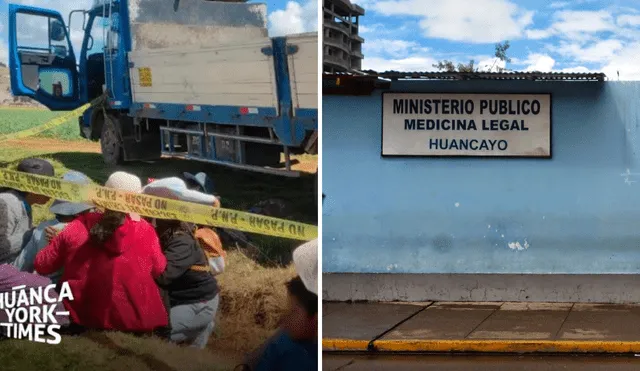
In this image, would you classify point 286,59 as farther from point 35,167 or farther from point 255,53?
point 35,167

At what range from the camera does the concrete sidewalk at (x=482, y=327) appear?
27.8 feet

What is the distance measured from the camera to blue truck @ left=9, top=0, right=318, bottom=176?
316 centimetres

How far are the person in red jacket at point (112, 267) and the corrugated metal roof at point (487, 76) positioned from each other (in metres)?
6.83

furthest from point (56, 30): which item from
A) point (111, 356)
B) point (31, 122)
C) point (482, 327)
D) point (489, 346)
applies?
point (482, 327)

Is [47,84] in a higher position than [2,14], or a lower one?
lower

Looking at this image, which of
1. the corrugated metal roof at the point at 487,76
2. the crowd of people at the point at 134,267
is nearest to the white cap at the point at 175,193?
the crowd of people at the point at 134,267

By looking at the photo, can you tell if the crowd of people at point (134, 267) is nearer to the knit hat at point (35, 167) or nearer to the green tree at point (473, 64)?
the knit hat at point (35, 167)

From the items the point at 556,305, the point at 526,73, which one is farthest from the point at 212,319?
the point at 556,305

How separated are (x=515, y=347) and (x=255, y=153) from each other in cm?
584

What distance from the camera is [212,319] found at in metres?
3.23

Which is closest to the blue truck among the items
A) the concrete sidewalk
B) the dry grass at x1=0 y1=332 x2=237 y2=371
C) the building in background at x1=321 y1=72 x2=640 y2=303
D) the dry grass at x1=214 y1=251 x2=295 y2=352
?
the dry grass at x1=214 y1=251 x2=295 y2=352

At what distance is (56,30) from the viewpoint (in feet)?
10.8

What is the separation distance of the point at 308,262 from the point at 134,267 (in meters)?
0.66

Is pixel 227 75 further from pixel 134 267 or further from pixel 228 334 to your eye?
pixel 228 334
